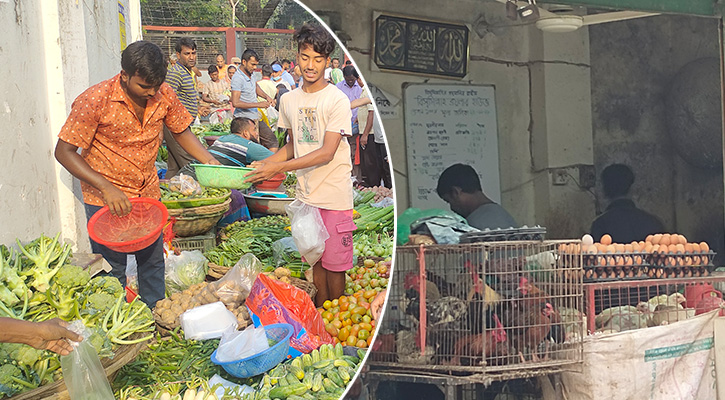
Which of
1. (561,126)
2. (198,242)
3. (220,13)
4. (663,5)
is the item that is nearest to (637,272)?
(561,126)

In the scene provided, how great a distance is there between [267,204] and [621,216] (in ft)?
9.46

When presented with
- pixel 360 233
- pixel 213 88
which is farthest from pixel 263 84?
pixel 360 233

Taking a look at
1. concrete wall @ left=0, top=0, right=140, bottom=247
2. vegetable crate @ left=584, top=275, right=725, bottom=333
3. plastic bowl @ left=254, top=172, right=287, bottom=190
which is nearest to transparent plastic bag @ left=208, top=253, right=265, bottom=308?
concrete wall @ left=0, top=0, right=140, bottom=247

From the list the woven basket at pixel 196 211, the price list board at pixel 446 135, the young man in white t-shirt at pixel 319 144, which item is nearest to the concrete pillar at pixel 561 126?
the price list board at pixel 446 135

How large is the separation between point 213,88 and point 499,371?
28.0 ft

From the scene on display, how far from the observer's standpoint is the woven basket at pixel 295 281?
4.33 metres

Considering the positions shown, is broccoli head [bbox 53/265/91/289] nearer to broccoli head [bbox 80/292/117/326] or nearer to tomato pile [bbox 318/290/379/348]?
broccoli head [bbox 80/292/117/326]

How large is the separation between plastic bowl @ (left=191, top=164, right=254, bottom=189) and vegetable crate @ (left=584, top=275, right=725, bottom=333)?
2.10m

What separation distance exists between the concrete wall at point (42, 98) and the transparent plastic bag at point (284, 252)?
1274mm

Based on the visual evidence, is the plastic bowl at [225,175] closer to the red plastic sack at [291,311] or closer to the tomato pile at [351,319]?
the red plastic sack at [291,311]

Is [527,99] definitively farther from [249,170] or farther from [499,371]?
[249,170]

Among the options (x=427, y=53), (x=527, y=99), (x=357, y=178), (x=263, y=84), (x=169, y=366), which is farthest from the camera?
(x=263, y=84)

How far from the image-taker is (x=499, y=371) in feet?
13.5

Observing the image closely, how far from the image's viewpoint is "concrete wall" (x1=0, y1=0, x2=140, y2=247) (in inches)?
135
